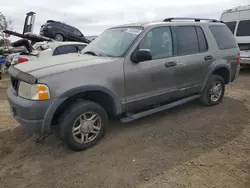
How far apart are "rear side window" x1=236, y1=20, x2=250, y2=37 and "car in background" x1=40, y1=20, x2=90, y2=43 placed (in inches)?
356

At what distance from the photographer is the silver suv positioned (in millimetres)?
3182

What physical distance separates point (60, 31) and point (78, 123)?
1178 cm

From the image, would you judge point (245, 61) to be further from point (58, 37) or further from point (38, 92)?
point (58, 37)

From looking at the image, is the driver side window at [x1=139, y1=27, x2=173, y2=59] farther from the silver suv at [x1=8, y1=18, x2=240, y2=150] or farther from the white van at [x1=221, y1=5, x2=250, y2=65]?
the white van at [x1=221, y1=5, x2=250, y2=65]

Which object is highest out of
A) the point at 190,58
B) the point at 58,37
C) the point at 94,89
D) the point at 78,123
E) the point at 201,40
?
the point at 201,40

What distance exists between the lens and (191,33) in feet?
15.5

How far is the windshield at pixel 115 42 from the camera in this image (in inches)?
155

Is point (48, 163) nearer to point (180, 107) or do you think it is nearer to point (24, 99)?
point (24, 99)

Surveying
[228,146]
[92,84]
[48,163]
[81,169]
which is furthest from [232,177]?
[48,163]

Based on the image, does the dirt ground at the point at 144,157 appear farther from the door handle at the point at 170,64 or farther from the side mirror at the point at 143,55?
the side mirror at the point at 143,55

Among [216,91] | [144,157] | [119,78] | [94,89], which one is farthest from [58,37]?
[144,157]

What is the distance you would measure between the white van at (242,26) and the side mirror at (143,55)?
7199 mm

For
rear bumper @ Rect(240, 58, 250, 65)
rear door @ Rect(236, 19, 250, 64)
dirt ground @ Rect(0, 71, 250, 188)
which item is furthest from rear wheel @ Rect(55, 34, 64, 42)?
dirt ground @ Rect(0, 71, 250, 188)

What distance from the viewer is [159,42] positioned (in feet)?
13.7
